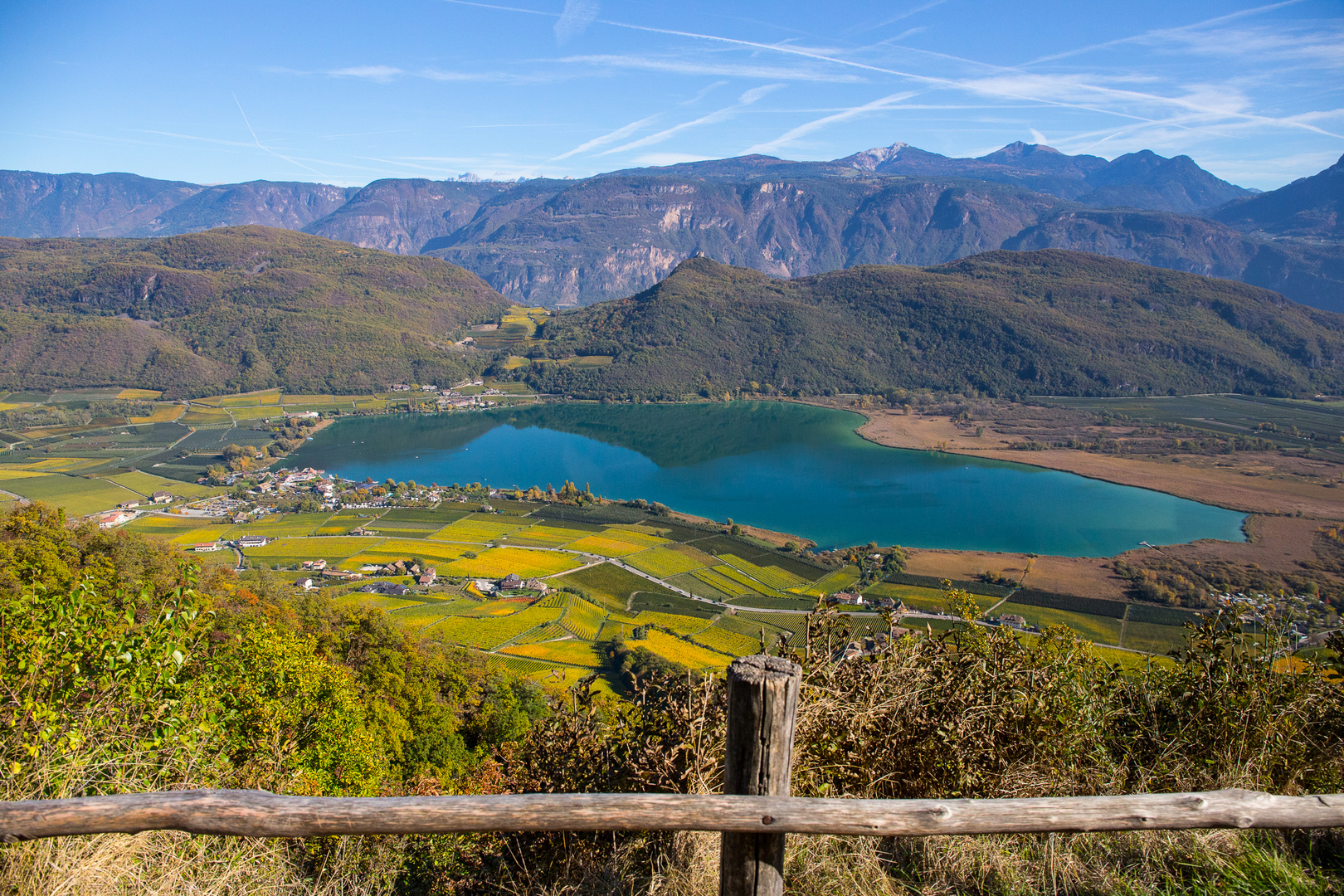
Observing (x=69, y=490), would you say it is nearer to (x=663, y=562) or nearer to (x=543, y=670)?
(x=663, y=562)

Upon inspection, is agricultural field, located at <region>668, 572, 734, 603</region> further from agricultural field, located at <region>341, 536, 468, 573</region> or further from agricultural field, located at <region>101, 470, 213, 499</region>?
agricultural field, located at <region>101, 470, 213, 499</region>

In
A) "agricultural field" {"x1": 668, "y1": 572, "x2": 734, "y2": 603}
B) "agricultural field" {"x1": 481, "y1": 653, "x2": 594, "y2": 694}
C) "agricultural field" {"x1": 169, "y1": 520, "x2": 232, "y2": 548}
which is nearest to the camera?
"agricultural field" {"x1": 481, "y1": 653, "x2": 594, "y2": 694}

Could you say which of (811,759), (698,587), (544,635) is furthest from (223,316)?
(811,759)

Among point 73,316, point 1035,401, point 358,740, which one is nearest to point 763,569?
point 358,740

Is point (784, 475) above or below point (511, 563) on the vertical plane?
above

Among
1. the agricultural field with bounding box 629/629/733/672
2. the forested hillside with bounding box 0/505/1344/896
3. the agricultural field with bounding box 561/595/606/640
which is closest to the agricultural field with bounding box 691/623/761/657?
the agricultural field with bounding box 629/629/733/672

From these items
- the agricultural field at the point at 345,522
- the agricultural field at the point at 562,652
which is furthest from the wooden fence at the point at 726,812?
the agricultural field at the point at 345,522
